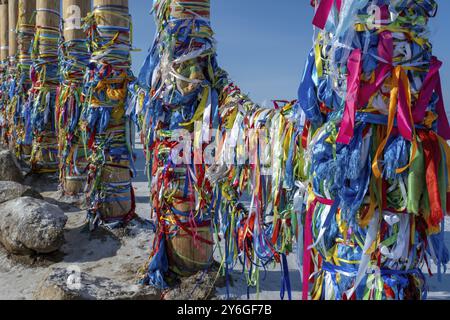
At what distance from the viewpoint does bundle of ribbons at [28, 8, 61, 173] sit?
24.4ft

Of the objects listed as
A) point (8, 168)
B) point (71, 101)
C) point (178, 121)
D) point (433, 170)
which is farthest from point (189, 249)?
point (8, 168)

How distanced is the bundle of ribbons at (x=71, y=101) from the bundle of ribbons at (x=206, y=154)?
2.56m

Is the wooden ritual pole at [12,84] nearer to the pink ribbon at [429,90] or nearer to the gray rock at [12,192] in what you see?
the gray rock at [12,192]

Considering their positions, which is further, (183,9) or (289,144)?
(183,9)

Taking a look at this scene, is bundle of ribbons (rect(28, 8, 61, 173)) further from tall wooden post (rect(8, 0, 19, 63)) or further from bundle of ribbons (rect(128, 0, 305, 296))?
bundle of ribbons (rect(128, 0, 305, 296))

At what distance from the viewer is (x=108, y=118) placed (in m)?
4.61

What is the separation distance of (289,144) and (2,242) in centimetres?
382

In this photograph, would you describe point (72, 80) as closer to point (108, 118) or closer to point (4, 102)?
point (108, 118)

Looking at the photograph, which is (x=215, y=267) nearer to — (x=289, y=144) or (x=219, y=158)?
(x=219, y=158)

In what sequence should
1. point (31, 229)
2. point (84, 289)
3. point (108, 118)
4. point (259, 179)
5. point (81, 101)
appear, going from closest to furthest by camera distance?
point (259, 179), point (84, 289), point (31, 229), point (108, 118), point (81, 101)

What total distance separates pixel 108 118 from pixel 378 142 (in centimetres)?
357

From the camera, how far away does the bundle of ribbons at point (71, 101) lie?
19.0 feet

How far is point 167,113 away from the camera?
3.18 meters
